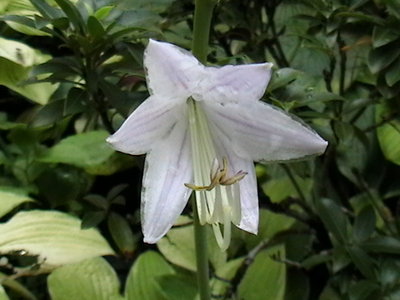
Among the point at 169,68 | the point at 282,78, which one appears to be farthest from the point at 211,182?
the point at 282,78

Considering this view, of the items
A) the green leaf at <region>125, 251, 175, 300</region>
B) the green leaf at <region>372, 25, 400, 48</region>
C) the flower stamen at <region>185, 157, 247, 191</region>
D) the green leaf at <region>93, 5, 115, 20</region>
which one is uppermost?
the green leaf at <region>93, 5, 115, 20</region>

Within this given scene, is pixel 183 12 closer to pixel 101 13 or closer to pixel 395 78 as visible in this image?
pixel 101 13

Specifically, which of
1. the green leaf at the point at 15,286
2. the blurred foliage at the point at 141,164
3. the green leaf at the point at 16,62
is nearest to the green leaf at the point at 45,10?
the blurred foliage at the point at 141,164

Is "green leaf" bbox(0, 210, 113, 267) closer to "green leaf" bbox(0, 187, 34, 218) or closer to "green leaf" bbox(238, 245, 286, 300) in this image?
"green leaf" bbox(0, 187, 34, 218)

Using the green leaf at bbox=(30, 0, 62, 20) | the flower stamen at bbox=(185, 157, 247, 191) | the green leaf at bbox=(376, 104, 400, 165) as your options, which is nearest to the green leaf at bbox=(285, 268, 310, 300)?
the green leaf at bbox=(376, 104, 400, 165)

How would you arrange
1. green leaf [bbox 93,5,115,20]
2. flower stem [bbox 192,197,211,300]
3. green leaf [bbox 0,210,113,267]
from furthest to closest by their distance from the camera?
green leaf [bbox 0,210,113,267] < green leaf [bbox 93,5,115,20] < flower stem [bbox 192,197,211,300]

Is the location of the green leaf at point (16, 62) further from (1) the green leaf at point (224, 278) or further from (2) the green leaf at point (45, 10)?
(1) the green leaf at point (224, 278)
